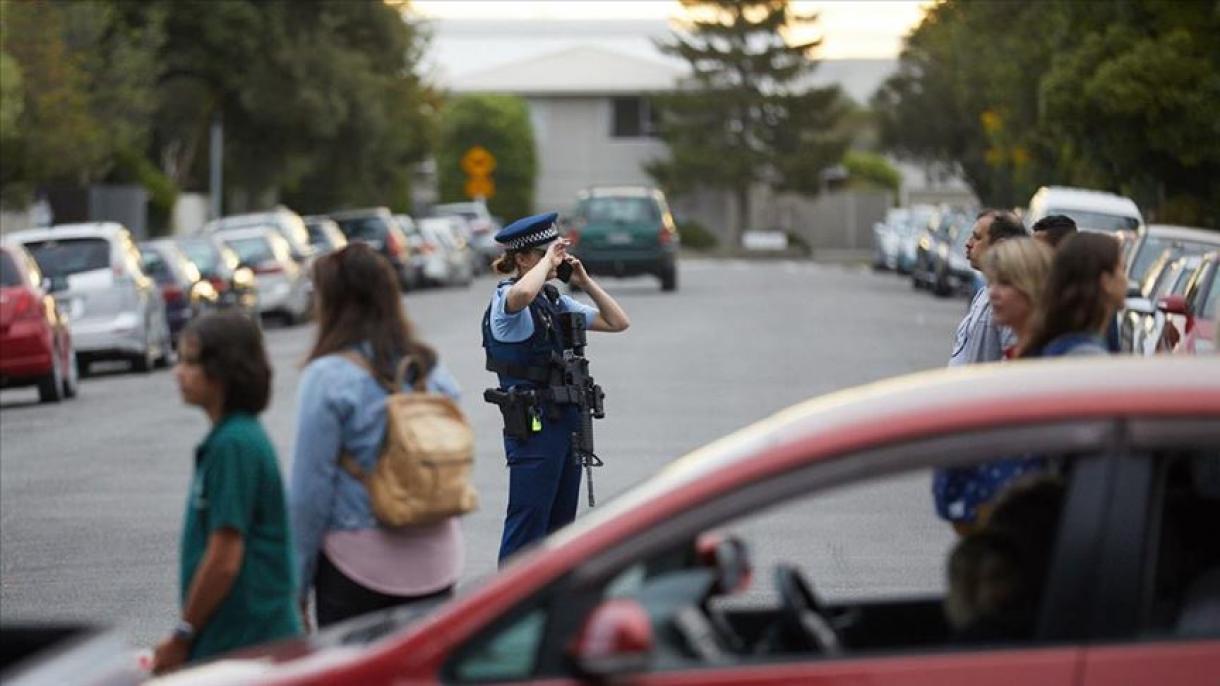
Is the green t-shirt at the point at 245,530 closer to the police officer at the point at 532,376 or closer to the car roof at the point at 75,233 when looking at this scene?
the police officer at the point at 532,376

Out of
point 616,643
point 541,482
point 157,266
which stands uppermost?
point 616,643

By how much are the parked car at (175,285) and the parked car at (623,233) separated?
11.6 meters

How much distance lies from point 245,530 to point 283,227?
38983 millimetres

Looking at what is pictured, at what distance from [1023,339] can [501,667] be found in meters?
3.09

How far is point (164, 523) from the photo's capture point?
610 inches

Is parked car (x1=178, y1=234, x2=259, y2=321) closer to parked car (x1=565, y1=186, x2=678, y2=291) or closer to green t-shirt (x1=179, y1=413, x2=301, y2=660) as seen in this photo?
parked car (x1=565, y1=186, x2=678, y2=291)

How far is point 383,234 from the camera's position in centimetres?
5253

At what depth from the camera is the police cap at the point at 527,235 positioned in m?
10.4

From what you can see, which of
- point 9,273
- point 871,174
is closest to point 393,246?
point 9,273

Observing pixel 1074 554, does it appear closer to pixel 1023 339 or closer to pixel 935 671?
pixel 935 671

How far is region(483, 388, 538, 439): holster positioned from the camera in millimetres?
10242

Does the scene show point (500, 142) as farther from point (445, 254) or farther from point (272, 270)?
point (272, 270)

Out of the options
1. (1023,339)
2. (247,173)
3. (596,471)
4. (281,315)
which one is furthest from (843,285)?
(1023,339)

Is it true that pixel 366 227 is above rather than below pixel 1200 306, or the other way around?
below
